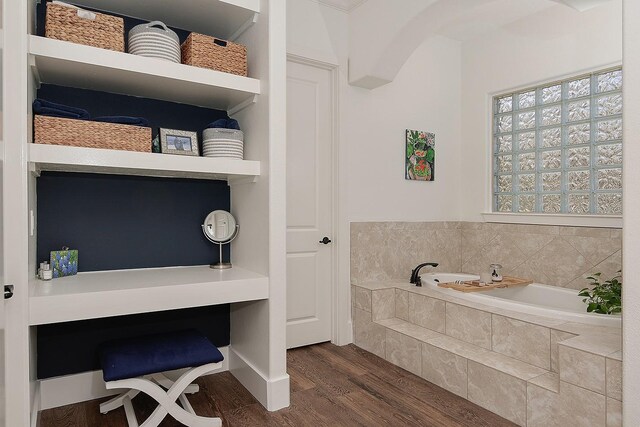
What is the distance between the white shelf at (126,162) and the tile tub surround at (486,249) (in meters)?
1.47

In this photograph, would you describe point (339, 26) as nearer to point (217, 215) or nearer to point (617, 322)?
point (217, 215)

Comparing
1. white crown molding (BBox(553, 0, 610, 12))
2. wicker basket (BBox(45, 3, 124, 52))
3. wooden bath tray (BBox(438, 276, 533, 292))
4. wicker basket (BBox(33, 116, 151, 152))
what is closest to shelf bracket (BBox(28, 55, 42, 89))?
wicker basket (BBox(45, 3, 124, 52))

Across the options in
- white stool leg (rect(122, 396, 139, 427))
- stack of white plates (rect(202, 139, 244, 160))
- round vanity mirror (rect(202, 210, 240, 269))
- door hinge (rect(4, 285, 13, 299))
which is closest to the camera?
door hinge (rect(4, 285, 13, 299))

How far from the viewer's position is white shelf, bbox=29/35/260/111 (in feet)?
6.24

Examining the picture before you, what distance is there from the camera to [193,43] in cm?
225

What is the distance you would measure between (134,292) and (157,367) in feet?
1.18

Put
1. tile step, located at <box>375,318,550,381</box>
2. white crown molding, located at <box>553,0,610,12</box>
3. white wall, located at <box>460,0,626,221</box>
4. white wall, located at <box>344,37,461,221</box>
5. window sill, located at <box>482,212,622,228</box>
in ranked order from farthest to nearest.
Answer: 1. white wall, located at <box>344,37,461,221</box>
2. white wall, located at <box>460,0,626,221</box>
3. window sill, located at <box>482,212,622,228</box>
4. white crown molding, located at <box>553,0,610,12</box>
5. tile step, located at <box>375,318,550,381</box>

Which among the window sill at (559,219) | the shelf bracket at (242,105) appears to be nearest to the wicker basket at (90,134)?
the shelf bracket at (242,105)

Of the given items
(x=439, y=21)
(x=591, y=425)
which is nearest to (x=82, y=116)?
(x=439, y=21)

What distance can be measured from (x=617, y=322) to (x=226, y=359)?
235cm

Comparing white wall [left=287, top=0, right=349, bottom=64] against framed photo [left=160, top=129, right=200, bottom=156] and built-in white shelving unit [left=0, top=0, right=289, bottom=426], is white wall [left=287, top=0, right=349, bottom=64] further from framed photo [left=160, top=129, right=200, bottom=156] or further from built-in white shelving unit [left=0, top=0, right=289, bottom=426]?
framed photo [left=160, top=129, right=200, bottom=156]

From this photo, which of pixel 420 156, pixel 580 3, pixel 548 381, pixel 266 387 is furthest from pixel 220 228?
pixel 580 3

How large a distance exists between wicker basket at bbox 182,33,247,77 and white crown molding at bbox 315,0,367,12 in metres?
1.27

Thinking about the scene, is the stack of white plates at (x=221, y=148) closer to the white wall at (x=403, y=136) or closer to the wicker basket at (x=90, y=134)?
the wicker basket at (x=90, y=134)
